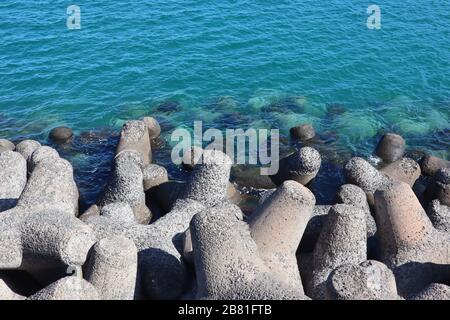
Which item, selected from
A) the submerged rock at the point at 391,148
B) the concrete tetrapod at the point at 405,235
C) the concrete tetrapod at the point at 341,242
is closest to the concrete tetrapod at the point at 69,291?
the concrete tetrapod at the point at 341,242

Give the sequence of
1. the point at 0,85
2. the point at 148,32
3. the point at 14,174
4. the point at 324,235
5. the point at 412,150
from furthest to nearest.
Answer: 1. the point at 148,32
2. the point at 0,85
3. the point at 412,150
4. the point at 14,174
5. the point at 324,235

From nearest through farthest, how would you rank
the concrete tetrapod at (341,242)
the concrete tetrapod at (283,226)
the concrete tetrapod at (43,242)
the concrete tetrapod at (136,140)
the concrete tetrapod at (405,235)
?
the concrete tetrapod at (43,242) → the concrete tetrapod at (283,226) → the concrete tetrapod at (341,242) → the concrete tetrapod at (405,235) → the concrete tetrapod at (136,140)

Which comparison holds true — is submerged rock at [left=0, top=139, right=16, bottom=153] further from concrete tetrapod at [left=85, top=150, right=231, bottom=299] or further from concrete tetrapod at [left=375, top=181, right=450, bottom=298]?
concrete tetrapod at [left=375, top=181, right=450, bottom=298]

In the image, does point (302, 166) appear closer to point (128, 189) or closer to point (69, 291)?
point (128, 189)

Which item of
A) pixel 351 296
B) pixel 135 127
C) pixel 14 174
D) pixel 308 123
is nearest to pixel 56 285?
pixel 351 296

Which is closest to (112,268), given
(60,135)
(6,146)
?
(6,146)

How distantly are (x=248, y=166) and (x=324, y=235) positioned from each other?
6.47 m

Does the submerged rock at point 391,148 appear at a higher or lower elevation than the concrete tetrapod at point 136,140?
lower

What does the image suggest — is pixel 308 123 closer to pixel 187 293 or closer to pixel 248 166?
pixel 248 166

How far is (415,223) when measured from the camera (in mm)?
9477

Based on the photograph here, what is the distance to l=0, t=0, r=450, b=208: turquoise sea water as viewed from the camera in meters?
18.3

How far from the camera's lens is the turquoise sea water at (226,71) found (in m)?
18.3

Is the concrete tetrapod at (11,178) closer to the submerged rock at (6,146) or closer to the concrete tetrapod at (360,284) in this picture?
the submerged rock at (6,146)

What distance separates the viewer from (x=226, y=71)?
72.2ft
